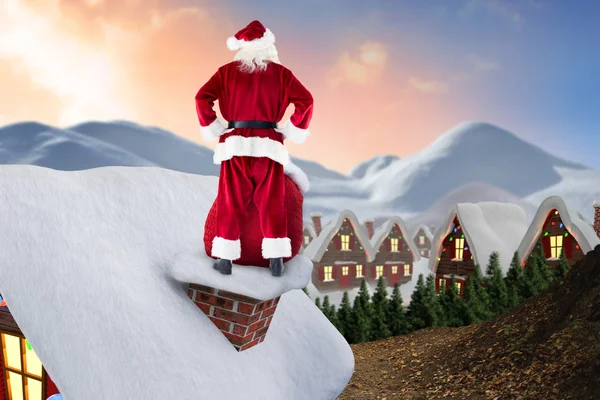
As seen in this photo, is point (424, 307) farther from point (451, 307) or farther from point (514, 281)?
point (514, 281)

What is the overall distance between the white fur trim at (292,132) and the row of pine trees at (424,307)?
21.9 ft

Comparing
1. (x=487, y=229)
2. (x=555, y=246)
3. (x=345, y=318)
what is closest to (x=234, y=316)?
(x=345, y=318)

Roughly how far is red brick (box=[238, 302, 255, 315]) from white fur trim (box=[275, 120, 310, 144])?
1.22 m

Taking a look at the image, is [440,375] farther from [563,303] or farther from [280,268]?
[280,268]

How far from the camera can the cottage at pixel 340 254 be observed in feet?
39.5

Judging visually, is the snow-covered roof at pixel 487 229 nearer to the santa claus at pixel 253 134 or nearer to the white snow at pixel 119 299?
the white snow at pixel 119 299

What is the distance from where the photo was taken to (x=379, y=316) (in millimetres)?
9727

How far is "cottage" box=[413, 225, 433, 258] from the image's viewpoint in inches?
695

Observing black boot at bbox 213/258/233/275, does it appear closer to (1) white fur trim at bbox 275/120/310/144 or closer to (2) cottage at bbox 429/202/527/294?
(1) white fur trim at bbox 275/120/310/144

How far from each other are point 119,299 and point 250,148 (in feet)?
4.13

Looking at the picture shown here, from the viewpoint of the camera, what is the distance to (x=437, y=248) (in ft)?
40.5

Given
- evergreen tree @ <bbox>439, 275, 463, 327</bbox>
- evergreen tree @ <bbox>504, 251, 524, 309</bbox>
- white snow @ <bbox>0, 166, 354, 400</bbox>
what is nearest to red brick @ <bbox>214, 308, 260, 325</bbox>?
white snow @ <bbox>0, 166, 354, 400</bbox>

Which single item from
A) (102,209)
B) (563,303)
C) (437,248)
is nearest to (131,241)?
(102,209)

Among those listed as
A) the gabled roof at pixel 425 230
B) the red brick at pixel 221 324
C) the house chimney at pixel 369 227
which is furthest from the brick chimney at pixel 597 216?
the red brick at pixel 221 324
